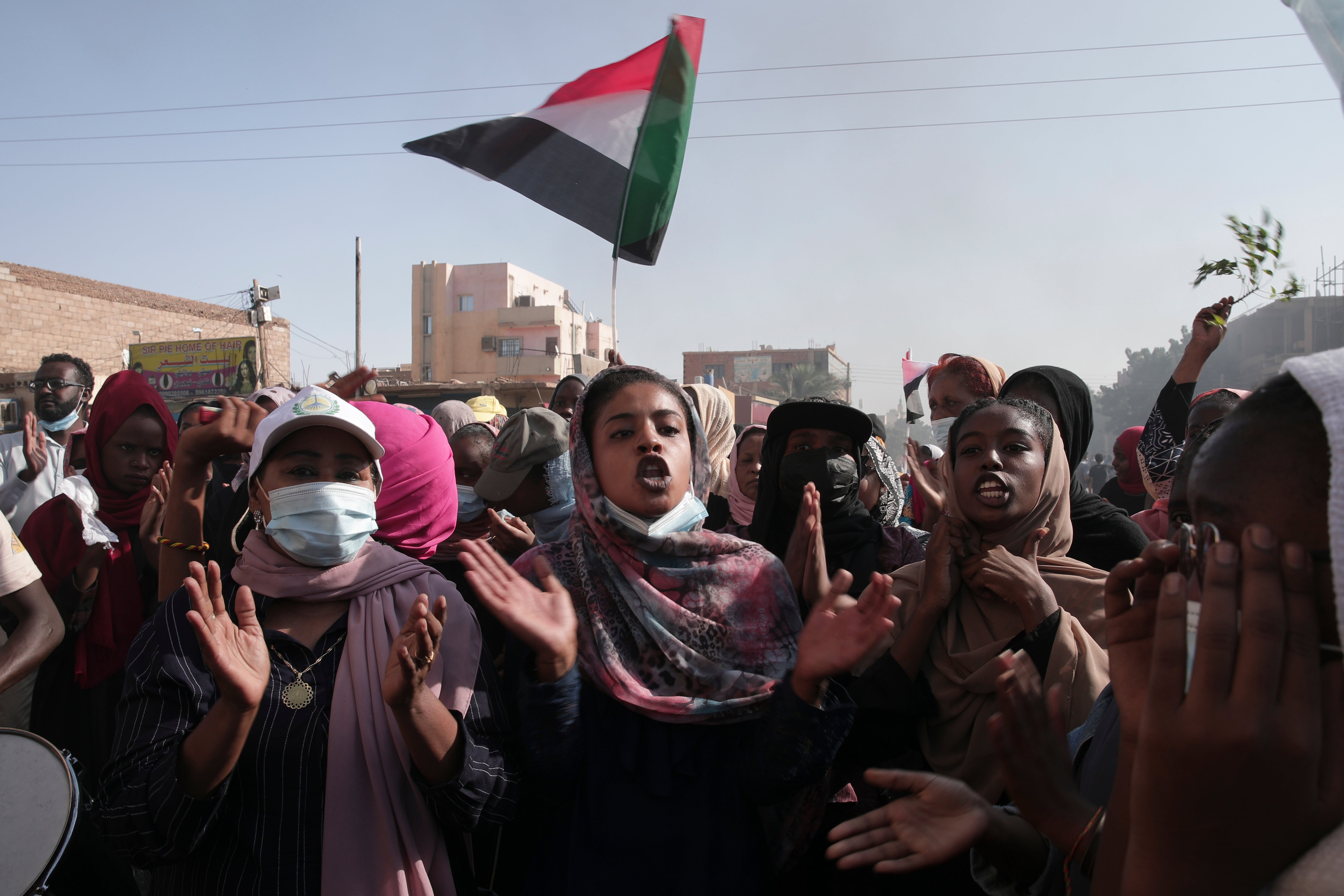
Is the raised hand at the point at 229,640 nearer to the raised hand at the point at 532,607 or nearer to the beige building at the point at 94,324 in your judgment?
the raised hand at the point at 532,607

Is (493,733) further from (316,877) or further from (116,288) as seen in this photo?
(116,288)

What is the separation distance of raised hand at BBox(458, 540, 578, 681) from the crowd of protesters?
12 mm

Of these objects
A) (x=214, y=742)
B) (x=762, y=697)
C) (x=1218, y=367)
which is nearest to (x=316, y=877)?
(x=214, y=742)

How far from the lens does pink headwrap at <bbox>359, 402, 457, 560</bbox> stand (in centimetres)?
259

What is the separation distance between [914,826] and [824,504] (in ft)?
5.72

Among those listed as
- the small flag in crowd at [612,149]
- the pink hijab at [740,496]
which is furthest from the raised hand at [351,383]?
the pink hijab at [740,496]

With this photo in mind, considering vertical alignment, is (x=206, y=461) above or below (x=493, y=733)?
above

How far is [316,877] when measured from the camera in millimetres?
1811

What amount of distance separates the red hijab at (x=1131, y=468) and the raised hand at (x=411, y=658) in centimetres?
583

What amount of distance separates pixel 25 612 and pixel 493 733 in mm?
1891

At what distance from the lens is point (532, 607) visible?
6.19ft

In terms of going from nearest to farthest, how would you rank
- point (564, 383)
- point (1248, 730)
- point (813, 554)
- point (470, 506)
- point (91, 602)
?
point (1248, 730)
point (813, 554)
point (91, 602)
point (470, 506)
point (564, 383)

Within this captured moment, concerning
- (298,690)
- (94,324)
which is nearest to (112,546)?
(298,690)

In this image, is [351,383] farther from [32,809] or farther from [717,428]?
[717,428]
